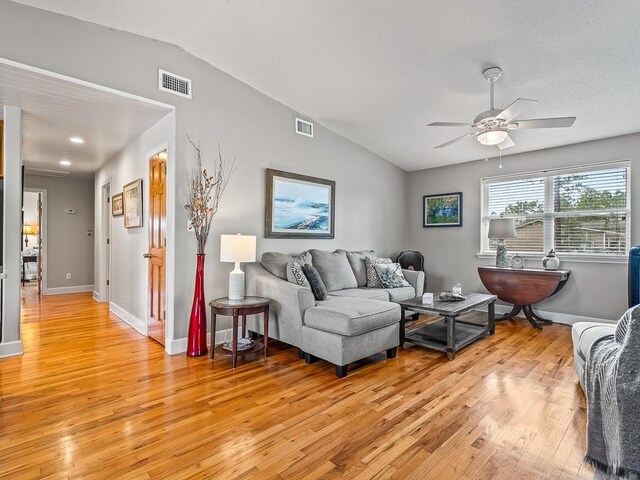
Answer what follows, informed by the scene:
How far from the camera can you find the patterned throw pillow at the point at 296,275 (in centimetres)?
316

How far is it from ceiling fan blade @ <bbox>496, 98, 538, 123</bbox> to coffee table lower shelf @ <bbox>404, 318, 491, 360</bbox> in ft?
5.77

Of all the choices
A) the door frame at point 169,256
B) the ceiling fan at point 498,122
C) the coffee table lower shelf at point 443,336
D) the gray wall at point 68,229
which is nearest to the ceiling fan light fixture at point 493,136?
the ceiling fan at point 498,122

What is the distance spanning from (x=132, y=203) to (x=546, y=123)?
13.8 ft

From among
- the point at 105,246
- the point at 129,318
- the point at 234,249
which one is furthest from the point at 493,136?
the point at 105,246

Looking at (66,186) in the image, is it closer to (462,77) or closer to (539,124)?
(462,77)

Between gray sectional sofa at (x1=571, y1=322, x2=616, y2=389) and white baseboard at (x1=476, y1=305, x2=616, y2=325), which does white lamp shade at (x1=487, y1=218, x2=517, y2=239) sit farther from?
gray sectional sofa at (x1=571, y1=322, x2=616, y2=389)

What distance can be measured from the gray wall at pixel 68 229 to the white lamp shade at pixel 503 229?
22.6ft

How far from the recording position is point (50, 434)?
5.92 ft

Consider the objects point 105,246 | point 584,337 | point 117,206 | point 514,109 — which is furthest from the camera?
point 105,246

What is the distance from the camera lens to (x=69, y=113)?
10.4 feet

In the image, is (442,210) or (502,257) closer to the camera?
(502,257)

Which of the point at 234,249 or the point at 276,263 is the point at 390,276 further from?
the point at 234,249

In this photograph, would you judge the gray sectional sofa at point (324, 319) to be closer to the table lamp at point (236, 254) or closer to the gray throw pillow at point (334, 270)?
the gray throw pillow at point (334, 270)

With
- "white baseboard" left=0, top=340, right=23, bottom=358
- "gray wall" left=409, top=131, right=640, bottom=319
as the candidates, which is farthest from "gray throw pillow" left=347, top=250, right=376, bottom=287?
"white baseboard" left=0, top=340, right=23, bottom=358
